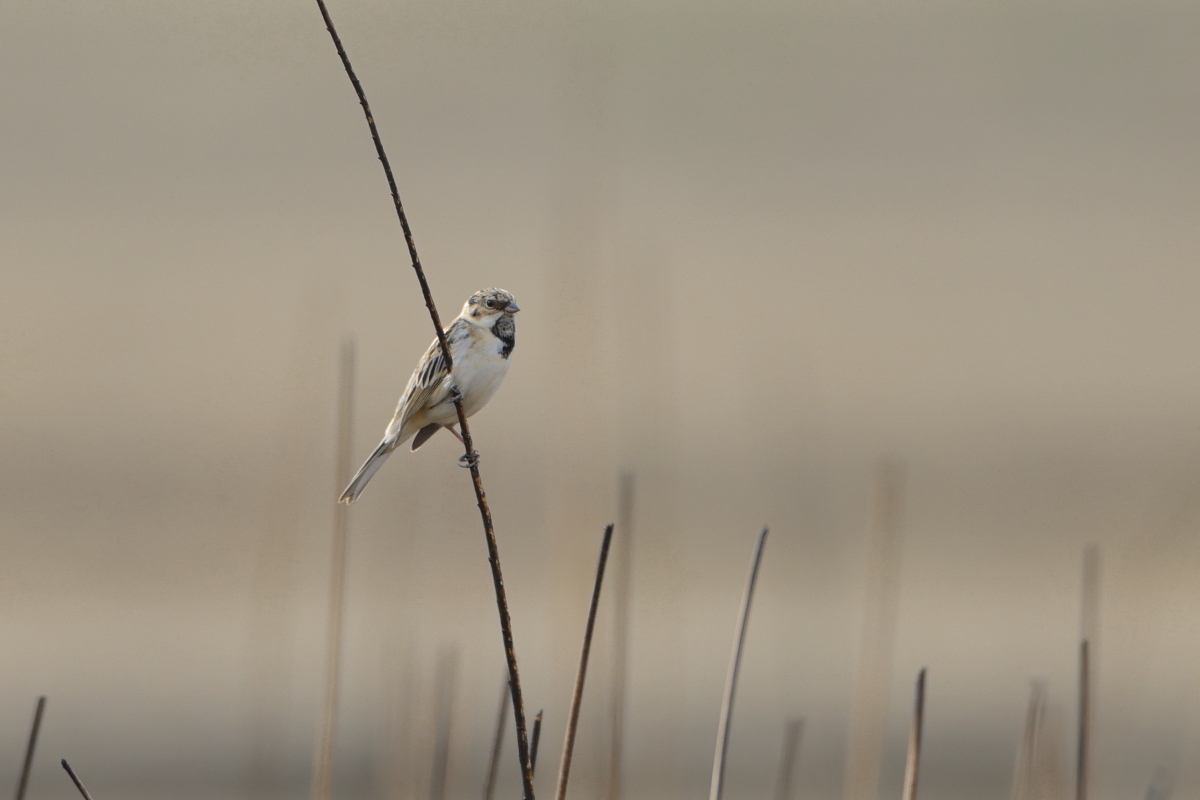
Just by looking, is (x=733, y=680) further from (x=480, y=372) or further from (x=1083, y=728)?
(x=480, y=372)

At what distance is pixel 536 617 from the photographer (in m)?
12.7

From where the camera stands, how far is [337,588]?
3389 millimetres

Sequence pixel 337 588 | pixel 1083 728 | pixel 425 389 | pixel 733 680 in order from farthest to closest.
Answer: pixel 425 389 → pixel 337 588 → pixel 1083 728 → pixel 733 680

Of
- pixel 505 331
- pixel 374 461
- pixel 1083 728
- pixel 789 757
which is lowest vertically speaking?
pixel 789 757

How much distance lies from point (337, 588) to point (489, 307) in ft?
3.27

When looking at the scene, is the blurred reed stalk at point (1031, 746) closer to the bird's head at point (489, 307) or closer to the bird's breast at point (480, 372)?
the bird's breast at point (480, 372)

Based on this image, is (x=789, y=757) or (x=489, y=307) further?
(x=489, y=307)

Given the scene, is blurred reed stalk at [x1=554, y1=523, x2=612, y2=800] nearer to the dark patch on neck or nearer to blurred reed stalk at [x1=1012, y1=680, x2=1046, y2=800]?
blurred reed stalk at [x1=1012, y1=680, x2=1046, y2=800]

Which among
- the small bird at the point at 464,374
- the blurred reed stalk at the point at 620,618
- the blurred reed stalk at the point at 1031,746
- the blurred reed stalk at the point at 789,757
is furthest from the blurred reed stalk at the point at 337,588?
the blurred reed stalk at the point at 1031,746

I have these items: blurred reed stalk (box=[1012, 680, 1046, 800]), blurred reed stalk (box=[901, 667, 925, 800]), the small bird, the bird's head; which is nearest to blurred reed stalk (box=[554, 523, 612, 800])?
blurred reed stalk (box=[901, 667, 925, 800])

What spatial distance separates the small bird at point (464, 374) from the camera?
3939mm

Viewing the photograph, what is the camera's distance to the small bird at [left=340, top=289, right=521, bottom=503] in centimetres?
394

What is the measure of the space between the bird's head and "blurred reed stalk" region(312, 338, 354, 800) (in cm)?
70

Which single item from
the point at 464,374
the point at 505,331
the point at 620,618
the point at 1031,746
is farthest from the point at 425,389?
the point at 1031,746
